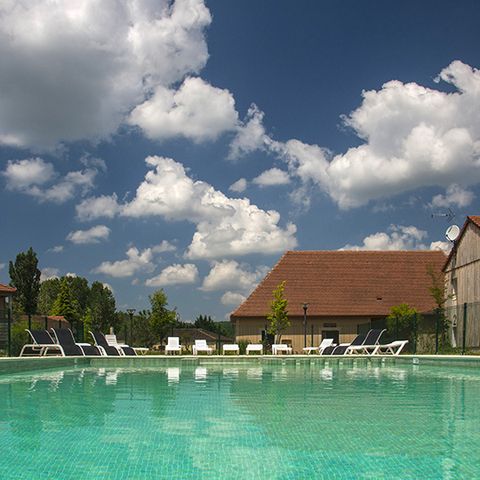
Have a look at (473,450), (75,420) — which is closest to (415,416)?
(473,450)

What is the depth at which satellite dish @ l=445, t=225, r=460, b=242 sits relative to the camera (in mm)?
30797

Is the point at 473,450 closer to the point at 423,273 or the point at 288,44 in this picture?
the point at 288,44

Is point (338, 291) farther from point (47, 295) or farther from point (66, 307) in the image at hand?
point (47, 295)

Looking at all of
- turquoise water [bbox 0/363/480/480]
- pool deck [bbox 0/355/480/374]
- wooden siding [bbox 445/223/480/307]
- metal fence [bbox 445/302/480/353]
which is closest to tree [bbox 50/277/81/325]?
wooden siding [bbox 445/223/480/307]

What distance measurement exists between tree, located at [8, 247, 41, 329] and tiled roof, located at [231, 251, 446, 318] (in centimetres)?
3959

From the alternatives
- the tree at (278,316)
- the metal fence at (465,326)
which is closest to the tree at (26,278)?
the tree at (278,316)

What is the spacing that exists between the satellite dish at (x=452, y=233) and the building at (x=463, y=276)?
0.19 m

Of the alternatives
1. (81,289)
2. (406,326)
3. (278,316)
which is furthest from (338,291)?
(81,289)

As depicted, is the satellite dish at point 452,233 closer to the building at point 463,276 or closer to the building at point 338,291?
the building at point 463,276

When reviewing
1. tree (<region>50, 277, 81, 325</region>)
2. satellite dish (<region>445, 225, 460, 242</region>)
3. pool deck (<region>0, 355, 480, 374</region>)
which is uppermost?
satellite dish (<region>445, 225, 460, 242</region>)

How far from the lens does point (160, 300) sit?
33.9 meters

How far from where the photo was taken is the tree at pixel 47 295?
2810 inches

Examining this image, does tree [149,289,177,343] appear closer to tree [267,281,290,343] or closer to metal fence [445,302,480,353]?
tree [267,281,290,343]

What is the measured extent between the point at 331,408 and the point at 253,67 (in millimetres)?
18305
